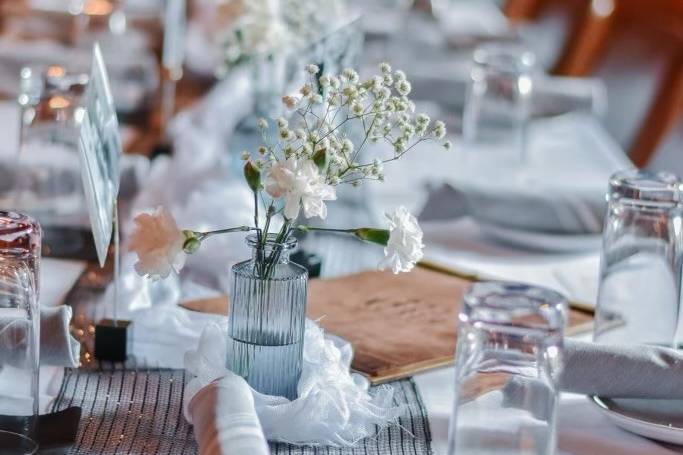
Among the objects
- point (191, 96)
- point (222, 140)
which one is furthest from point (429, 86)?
point (222, 140)

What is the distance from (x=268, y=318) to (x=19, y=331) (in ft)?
0.72

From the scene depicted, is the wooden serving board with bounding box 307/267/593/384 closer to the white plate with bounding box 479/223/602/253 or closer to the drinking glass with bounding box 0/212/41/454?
the white plate with bounding box 479/223/602/253

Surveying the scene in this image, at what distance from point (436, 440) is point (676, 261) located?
1.54 ft

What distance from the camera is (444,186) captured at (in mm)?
1949

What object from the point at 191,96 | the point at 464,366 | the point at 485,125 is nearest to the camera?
the point at 464,366

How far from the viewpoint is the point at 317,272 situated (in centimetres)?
161

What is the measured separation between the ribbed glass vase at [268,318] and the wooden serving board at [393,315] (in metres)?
0.15

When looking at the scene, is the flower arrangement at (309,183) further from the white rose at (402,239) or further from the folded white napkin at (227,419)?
the folded white napkin at (227,419)

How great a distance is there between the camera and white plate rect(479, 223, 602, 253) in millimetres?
1865

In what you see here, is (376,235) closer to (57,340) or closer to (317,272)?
(57,340)

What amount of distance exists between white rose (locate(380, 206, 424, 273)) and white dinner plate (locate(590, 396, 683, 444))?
0.27m

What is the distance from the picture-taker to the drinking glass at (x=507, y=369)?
0.92m

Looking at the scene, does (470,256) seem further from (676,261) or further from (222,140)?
(222,140)

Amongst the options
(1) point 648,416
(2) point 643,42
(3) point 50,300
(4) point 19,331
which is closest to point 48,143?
(3) point 50,300
